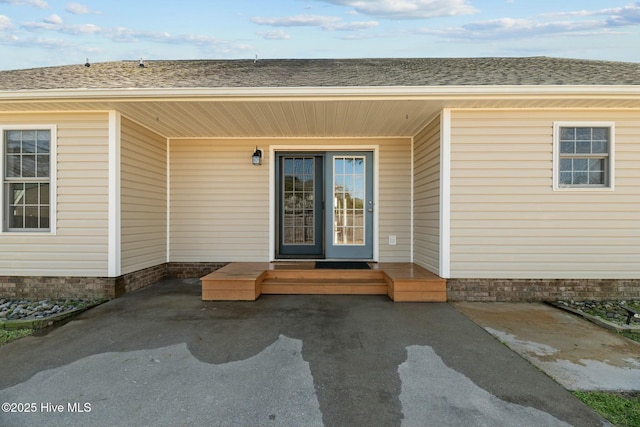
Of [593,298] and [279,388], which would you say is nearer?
[279,388]

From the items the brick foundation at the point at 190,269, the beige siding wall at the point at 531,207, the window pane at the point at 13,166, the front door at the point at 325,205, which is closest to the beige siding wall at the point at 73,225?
the window pane at the point at 13,166

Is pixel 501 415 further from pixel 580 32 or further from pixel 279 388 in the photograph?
pixel 580 32

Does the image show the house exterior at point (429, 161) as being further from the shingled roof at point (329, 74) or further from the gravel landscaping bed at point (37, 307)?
the gravel landscaping bed at point (37, 307)

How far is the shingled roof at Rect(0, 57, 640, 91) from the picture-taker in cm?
392

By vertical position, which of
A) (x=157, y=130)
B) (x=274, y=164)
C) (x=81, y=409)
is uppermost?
(x=157, y=130)

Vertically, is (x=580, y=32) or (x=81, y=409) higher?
(x=580, y=32)

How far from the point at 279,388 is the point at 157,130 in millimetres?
4677

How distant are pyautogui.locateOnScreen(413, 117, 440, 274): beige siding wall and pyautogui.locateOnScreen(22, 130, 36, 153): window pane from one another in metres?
5.80

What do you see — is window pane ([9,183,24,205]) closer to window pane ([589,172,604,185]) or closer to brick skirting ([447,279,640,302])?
brick skirting ([447,279,640,302])

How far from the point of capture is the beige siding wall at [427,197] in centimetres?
440

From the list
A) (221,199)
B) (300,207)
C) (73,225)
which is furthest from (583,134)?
(73,225)

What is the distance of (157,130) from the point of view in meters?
5.05

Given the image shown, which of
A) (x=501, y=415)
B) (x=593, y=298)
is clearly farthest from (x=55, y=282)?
(x=593, y=298)

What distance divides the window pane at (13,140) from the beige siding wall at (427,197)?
601 cm
